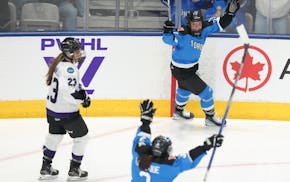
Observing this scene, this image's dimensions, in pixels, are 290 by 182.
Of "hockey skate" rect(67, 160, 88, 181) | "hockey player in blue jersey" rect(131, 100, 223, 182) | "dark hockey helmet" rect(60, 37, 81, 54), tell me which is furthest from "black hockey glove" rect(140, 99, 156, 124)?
"hockey skate" rect(67, 160, 88, 181)

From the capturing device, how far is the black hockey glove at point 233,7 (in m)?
5.90

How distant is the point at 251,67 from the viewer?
Answer: 6.23 metres

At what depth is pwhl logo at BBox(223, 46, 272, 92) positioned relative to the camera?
20.4 feet

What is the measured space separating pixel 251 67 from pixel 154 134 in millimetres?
1203

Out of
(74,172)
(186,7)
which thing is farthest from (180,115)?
(74,172)

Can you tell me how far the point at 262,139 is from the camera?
5.66 meters

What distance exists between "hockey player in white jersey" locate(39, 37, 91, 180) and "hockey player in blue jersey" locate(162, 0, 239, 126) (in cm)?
154

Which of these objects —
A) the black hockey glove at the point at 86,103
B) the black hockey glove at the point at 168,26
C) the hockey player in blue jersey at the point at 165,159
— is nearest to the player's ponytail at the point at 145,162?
the hockey player in blue jersey at the point at 165,159

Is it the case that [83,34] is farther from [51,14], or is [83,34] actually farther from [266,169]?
[266,169]

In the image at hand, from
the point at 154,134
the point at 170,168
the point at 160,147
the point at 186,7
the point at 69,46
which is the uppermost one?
the point at 186,7

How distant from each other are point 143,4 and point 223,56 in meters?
0.95

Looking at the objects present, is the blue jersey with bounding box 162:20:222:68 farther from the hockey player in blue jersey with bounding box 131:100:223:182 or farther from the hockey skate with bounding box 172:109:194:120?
the hockey player in blue jersey with bounding box 131:100:223:182

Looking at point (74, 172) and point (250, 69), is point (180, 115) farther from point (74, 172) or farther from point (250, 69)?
point (74, 172)

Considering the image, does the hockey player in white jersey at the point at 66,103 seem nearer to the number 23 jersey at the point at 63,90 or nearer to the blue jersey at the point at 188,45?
the number 23 jersey at the point at 63,90
